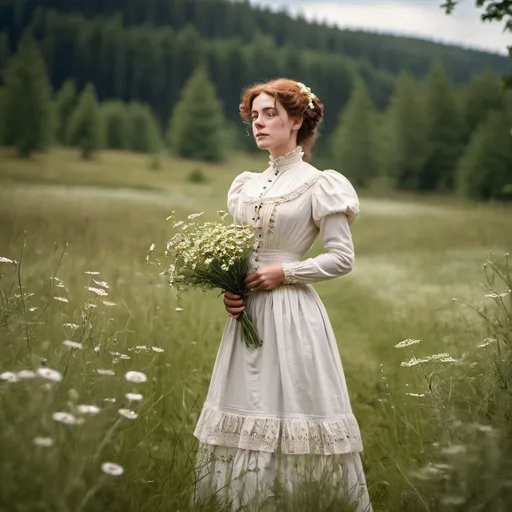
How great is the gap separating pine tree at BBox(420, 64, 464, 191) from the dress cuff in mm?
12793

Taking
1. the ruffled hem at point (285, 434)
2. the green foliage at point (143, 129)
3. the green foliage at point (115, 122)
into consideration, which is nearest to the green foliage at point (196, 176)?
the green foliage at point (143, 129)

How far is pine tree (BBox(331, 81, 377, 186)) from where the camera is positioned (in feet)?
55.0

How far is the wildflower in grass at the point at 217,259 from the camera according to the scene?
10.4ft

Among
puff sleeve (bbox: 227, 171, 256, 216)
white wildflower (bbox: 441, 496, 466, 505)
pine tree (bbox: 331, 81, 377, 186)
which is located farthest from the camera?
pine tree (bbox: 331, 81, 377, 186)

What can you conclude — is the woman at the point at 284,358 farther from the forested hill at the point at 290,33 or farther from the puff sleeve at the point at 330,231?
the forested hill at the point at 290,33

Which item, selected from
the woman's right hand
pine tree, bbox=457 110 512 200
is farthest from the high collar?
pine tree, bbox=457 110 512 200

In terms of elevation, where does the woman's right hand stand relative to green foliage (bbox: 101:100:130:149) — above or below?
above

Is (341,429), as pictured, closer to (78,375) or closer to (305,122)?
(78,375)

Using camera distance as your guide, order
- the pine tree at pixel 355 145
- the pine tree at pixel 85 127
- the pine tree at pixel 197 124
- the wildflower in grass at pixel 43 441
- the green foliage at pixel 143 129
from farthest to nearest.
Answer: the pine tree at pixel 355 145, the pine tree at pixel 197 124, the green foliage at pixel 143 129, the pine tree at pixel 85 127, the wildflower in grass at pixel 43 441

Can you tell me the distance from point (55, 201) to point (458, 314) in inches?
209

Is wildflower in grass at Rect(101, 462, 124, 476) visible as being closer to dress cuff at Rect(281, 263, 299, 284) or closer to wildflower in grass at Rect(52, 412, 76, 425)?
wildflower in grass at Rect(52, 412, 76, 425)

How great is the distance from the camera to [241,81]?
16.9 m

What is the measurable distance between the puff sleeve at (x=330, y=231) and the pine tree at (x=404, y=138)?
13.4 metres

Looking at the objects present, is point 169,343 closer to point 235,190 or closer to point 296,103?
point 235,190
